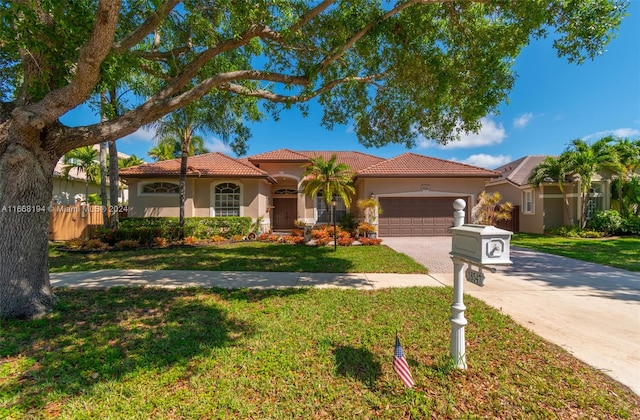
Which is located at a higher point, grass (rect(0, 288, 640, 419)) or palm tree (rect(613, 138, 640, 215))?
palm tree (rect(613, 138, 640, 215))

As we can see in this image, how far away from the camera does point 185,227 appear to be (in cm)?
1375

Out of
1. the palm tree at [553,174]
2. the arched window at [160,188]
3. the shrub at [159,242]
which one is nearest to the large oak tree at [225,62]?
the shrub at [159,242]

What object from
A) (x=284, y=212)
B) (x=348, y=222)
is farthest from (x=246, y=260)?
(x=284, y=212)

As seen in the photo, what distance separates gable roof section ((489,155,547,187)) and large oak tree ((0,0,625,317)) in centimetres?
1528

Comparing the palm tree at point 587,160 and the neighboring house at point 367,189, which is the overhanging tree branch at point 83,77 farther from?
the palm tree at point 587,160

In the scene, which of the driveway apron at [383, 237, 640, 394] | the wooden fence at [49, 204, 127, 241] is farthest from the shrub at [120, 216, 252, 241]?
the driveway apron at [383, 237, 640, 394]

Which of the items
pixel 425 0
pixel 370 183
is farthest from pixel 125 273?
pixel 370 183

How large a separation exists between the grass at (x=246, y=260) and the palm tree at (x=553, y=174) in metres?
12.9

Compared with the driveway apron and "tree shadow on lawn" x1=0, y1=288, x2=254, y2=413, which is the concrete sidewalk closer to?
"tree shadow on lawn" x1=0, y1=288, x2=254, y2=413

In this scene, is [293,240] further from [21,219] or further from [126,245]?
[21,219]

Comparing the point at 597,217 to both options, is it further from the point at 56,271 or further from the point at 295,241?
the point at 56,271

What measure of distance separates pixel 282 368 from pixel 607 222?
2189cm

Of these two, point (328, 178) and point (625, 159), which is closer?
point (328, 178)

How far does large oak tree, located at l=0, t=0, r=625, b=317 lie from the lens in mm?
4035
